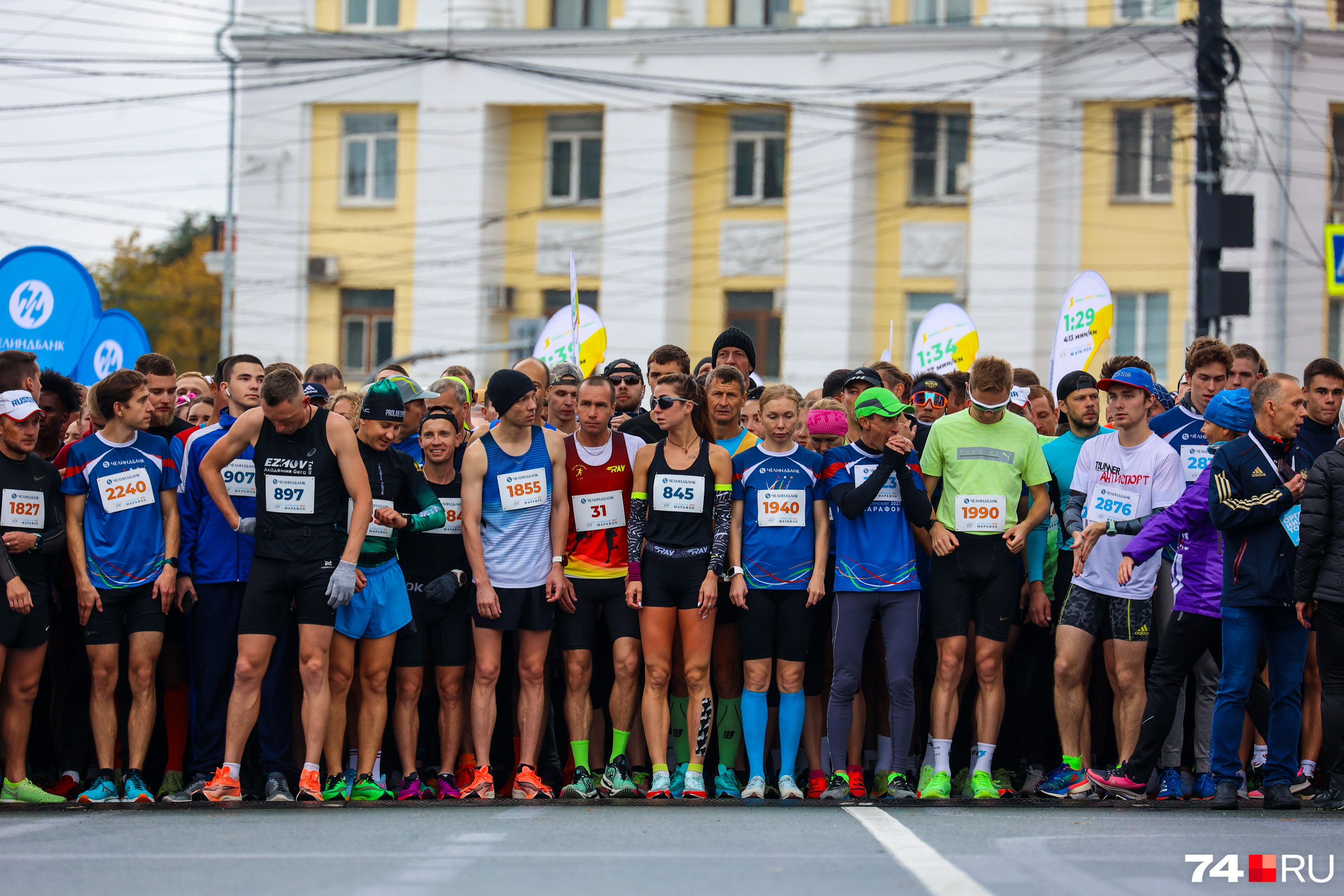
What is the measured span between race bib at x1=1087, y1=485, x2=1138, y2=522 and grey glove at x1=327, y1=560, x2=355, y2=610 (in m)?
4.04

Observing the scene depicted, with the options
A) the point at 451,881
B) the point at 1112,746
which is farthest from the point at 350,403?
the point at 1112,746

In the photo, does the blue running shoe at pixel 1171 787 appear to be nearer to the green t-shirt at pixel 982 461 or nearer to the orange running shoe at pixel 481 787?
the green t-shirt at pixel 982 461

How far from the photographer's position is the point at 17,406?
857 cm

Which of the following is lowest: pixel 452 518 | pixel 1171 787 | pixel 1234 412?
pixel 1171 787

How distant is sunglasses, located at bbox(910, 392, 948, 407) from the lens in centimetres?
1027

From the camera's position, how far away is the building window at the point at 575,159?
110 feet

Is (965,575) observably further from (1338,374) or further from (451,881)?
(451,881)

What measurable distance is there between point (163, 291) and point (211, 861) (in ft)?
171

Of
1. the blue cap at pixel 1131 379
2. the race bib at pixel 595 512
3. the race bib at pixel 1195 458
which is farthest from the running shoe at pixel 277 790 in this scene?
the race bib at pixel 1195 458

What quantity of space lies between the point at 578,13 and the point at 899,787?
27.1 m

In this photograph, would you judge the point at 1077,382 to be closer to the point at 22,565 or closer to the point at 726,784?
the point at 726,784

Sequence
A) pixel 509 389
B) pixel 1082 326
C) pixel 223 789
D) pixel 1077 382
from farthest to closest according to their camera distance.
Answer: pixel 1082 326, pixel 1077 382, pixel 509 389, pixel 223 789

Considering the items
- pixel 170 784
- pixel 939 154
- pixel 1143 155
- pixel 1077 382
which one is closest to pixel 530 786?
pixel 170 784

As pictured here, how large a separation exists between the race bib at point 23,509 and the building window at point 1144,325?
25.7 m
